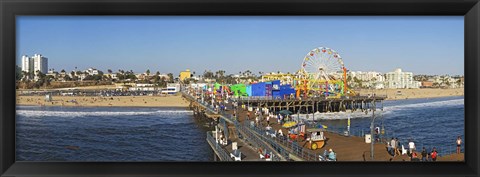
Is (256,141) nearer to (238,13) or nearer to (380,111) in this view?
(380,111)

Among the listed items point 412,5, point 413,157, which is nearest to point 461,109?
point 413,157

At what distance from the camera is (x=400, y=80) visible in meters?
3.52

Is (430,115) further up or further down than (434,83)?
further down

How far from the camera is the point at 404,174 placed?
268 centimetres

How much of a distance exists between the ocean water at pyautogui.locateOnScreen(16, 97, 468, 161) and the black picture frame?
96 mm

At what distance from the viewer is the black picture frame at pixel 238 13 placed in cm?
253

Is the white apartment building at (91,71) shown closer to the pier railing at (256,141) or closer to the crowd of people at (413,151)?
the pier railing at (256,141)

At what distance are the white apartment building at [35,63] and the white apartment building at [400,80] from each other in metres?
2.82

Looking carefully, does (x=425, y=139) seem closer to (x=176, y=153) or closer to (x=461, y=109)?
(x=461, y=109)

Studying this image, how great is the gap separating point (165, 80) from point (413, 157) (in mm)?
2082

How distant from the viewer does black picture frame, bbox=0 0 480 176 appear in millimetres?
2527

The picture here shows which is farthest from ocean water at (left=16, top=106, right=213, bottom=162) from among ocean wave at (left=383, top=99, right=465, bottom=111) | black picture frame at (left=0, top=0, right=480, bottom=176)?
ocean wave at (left=383, top=99, right=465, bottom=111)

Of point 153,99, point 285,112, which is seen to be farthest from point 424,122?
point 153,99

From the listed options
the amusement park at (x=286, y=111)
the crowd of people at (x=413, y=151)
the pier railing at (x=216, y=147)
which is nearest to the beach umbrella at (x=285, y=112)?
the amusement park at (x=286, y=111)
